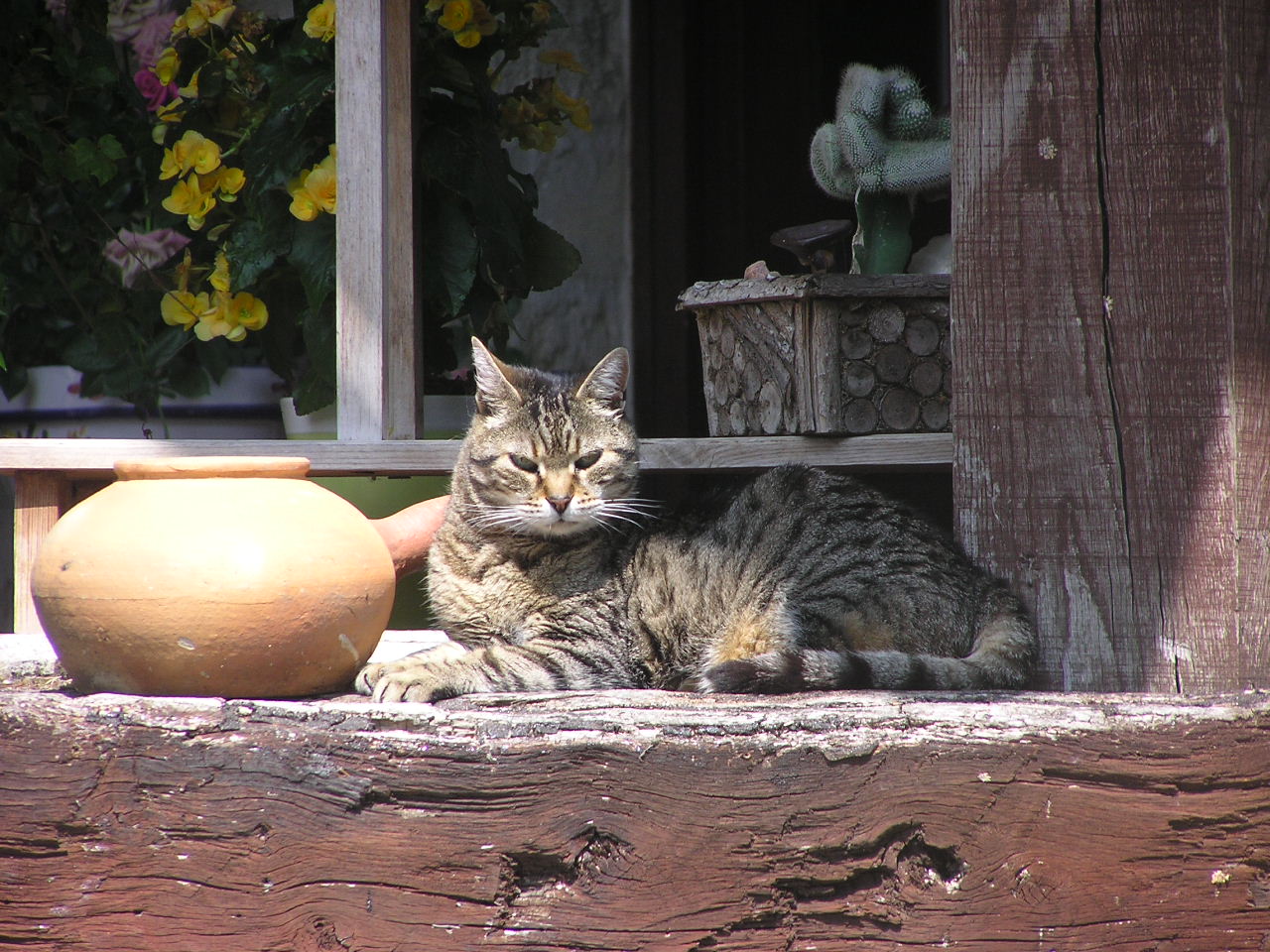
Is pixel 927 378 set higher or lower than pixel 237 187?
lower

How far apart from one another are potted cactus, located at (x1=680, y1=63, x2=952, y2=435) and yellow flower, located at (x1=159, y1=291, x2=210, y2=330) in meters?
1.40

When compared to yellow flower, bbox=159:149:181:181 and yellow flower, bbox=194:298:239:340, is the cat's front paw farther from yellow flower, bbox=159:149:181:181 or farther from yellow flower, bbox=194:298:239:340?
yellow flower, bbox=159:149:181:181

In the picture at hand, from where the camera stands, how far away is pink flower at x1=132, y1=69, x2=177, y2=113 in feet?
11.4

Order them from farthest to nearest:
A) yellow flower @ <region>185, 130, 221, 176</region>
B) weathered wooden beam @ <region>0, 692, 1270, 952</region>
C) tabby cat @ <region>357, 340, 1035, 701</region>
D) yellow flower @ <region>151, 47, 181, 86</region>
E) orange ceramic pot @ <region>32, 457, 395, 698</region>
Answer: yellow flower @ <region>151, 47, 181, 86</region>
yellow flower @ <region>185, 130, 221, 176</region>
tabby cat @ <region>357, 340, 1035, 701</region>
orange ceramic pot @ <region>32, 457, 395, 698</region>
weathered wooden beam @ <region>0, 692, 1270, 952</region>

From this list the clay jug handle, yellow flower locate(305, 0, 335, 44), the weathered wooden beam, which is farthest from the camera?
yellow flower locate(305, 0, 335, 44)

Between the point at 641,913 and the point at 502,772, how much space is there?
0.26 metres

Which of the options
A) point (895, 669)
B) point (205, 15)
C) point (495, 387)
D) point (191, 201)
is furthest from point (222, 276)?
point (895, 669)

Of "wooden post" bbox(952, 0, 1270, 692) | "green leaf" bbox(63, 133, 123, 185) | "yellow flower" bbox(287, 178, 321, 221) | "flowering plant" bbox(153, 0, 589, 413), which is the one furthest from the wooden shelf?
"green leaf" bbox(63, 133, 123, 185)

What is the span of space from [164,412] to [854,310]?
210cm

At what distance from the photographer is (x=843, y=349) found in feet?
8.02

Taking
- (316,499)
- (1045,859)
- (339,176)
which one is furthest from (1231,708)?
(339,176)

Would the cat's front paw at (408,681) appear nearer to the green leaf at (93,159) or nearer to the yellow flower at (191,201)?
the yellow flower at (191,201)

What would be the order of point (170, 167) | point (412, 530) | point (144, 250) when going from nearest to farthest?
1. point (412, 530)
2. point (170, 167)
3. point (144, 250)

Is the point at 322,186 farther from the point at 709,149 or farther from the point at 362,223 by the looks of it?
the point at 709,149
